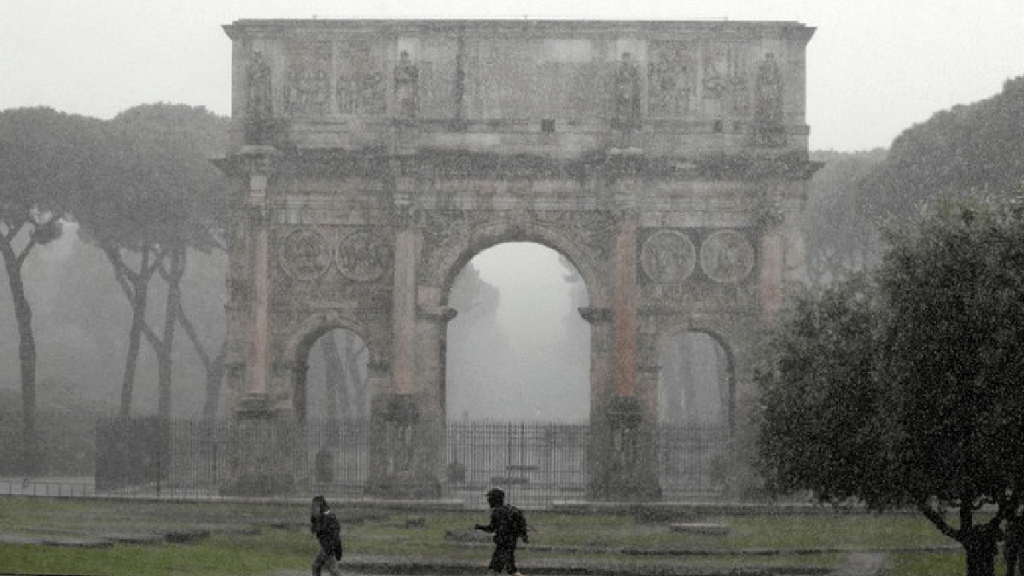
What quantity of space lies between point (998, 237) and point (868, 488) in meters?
3.63

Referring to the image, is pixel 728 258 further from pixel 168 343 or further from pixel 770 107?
pixel 168 343

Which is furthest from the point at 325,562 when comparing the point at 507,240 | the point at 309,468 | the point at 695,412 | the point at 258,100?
the point at 695,412

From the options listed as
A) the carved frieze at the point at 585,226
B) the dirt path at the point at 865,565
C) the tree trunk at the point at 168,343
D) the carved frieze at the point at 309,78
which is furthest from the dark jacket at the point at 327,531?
the tree trunk at the point at 168,343

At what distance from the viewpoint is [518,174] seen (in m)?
35.0

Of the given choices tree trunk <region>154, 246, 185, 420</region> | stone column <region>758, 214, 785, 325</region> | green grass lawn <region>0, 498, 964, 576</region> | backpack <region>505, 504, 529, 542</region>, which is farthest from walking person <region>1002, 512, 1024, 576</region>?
tree trunk <region>154, 246, 185, 420</region>

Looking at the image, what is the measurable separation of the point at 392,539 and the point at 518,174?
11.4m

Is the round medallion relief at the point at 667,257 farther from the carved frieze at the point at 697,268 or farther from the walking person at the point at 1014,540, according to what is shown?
the walking person at the point at 1014,540

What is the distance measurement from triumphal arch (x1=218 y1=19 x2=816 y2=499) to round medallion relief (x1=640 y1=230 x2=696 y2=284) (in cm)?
4

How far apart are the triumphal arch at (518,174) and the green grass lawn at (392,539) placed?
4.48 metres

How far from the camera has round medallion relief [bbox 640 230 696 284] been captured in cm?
3525

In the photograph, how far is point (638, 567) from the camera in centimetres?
2094

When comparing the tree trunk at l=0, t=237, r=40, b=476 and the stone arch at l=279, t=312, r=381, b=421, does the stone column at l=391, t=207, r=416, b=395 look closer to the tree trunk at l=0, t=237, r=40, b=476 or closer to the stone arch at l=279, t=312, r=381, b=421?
the stone arch at l=279, t=312, r=381, b=421

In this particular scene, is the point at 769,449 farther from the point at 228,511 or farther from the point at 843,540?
the point at 228,511

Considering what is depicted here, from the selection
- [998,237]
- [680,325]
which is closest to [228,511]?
[680,325]
